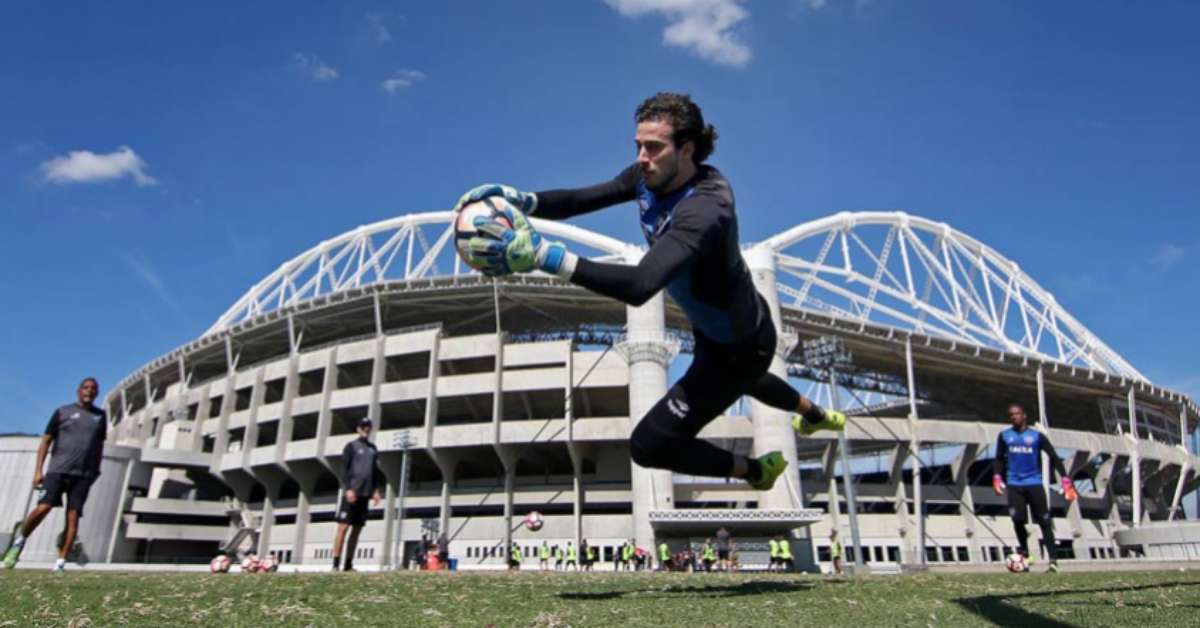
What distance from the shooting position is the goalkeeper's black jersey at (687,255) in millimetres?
3174

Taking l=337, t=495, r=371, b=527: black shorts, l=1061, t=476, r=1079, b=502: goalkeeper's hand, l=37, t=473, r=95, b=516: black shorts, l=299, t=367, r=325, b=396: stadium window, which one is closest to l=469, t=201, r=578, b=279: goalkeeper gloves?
l=37, t=473, r=95, b=516: black shorts

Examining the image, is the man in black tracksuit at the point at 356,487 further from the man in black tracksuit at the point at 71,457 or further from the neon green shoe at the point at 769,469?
the neon green shoe at the point at 769,469

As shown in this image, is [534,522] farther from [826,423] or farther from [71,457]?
[826,423]

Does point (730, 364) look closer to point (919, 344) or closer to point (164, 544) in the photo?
point (919, 344)

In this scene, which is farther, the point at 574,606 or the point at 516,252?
the point at 574,606

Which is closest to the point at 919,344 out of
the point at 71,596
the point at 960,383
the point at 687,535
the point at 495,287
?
the point at 960,383

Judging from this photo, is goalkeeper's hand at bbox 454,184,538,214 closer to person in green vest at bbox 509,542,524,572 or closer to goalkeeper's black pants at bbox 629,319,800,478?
goalkeeper's black pants at bbox 629,319,800,478

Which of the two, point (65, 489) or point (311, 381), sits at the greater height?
point (311, 381)

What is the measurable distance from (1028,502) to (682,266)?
9.31 metres

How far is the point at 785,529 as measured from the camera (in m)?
36.2

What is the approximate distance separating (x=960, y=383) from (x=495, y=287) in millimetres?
37897

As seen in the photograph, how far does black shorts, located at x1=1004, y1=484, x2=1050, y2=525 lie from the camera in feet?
32.0

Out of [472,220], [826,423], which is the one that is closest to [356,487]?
[826,423]

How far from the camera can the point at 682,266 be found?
3301 mm
